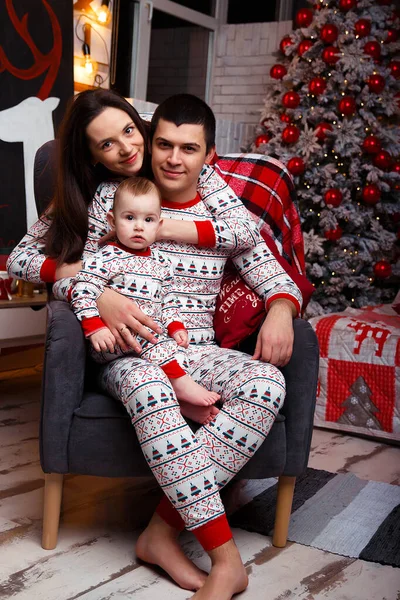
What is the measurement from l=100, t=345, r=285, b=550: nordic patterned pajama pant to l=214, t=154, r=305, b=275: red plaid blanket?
65cm

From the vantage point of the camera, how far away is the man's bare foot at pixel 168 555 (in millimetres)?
1631

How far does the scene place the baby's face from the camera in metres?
1.76

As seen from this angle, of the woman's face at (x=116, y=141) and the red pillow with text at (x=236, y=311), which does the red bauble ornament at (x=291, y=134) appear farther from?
the woman's face at (x=116, y=141)

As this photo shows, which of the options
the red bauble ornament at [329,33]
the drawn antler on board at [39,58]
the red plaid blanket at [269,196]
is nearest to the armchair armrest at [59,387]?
the red plaid blanket at [269,196]

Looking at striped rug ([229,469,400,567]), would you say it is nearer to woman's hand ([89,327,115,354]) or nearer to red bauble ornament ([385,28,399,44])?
woman's hand ([89,327,115,354])

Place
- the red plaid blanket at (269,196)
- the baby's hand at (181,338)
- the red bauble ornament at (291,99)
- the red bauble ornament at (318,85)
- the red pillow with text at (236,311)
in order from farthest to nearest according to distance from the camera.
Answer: the red bauble ornament at (291,99)
the red bauble ornament at (318,85)
the red plaid blanket at (269,196)
the red pillow with text at (236,311)
the baby's hand at (181,338)

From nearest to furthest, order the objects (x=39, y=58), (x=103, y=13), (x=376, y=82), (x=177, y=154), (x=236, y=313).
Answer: (x=177, y=154), (x=236, y=313), (x=39, y=58), (x=376, y=82), (x=103, y=13)

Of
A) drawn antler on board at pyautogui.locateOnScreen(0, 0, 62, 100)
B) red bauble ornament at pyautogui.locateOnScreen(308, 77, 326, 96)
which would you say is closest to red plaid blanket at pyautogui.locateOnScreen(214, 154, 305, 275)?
drawn antler on board at pyautogui.locateOnScreen(0, 0, 62, 100)

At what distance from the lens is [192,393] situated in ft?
5.50

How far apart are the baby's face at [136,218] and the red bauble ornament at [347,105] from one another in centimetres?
270

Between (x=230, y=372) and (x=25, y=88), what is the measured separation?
2.69 meters

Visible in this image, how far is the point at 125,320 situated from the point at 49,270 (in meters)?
0.37

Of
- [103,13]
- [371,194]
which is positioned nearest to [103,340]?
[371,194]

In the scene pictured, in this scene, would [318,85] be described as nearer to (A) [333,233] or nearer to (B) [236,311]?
(A) [333,233]
